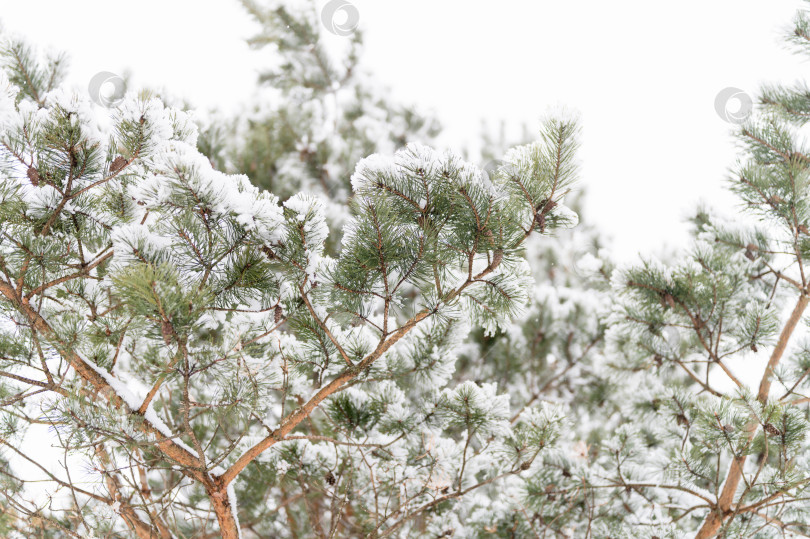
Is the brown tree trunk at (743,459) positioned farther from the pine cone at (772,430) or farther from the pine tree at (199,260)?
the pine tree at (199,260)

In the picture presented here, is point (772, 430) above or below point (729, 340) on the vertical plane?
below

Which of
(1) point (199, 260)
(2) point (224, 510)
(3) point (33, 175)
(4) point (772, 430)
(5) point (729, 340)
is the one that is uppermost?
(5) point (729, 340)

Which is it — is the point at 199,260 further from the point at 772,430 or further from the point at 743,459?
the point at 743,459

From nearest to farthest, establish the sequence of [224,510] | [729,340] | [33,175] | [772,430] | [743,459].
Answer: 1. [33,175]
2. [224,510]
3. [772,430]
4. [743,459]
5. [729,340]

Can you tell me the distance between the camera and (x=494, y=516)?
2.32 meters

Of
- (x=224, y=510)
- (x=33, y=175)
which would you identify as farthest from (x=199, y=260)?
(x=224, y=510)

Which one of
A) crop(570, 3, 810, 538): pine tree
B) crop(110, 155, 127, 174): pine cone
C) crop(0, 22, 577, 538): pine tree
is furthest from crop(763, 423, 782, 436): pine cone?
crop(110, 155, 127, 174): pine cone

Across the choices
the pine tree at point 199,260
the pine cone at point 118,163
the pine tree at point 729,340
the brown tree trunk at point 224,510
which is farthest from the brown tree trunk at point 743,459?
the pine cone at point 118,163

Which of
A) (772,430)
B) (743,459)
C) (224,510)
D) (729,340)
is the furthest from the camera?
(729,340)

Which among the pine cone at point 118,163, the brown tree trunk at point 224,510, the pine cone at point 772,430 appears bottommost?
the brown tree trunk at point 224,510

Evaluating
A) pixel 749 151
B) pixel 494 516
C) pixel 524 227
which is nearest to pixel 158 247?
pixel 524 227

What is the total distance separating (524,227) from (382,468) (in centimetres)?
102

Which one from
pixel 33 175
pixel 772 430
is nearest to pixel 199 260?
pixel 33 175

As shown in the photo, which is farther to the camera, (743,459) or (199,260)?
(743,459)
